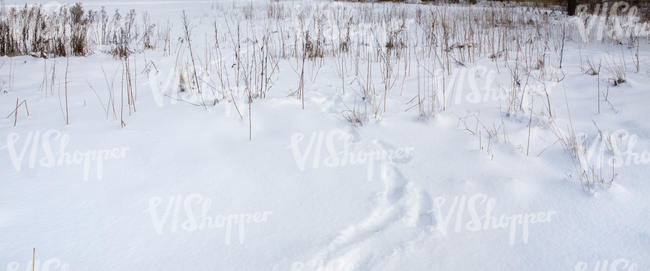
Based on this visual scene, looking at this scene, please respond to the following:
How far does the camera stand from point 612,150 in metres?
1.89

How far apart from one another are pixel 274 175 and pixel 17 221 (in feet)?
3.31

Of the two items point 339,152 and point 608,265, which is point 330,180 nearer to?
point 339,152

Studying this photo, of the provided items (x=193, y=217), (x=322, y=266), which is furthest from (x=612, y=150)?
(x=193, y=217)

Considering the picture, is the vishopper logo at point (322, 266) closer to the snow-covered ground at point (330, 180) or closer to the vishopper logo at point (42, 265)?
the snow-covered ground at point (330, 180)

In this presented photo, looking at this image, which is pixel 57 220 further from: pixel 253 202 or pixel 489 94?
pixel 489 94

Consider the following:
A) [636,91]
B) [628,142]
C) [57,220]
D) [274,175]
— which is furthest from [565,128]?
[57,220]

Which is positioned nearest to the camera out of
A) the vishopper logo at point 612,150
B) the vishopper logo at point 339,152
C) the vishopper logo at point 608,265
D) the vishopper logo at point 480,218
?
the vishopper logo at point 608,265

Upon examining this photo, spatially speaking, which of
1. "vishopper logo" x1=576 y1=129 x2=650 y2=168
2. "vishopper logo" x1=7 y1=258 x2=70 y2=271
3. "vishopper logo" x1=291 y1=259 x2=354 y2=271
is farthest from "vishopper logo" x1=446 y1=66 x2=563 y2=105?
"vishopper logo" x1=7 y1=258 x2=70 y2=271

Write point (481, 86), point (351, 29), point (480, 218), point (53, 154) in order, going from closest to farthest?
point (480, 218), point (53, 154), point (481, 86), point (351, 29)

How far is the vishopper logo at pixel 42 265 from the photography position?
4.03 feet

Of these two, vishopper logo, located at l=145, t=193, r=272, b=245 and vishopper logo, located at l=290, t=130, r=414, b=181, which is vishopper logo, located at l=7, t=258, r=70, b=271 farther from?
vishopper logo, located at l=290, t=130, r=414, b=181

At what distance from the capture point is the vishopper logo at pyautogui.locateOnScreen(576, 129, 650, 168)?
1.80 metres

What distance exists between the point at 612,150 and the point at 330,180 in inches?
55.4

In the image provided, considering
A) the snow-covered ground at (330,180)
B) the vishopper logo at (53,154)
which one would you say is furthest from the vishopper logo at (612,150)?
the vishopper logo at (53,154)
